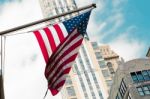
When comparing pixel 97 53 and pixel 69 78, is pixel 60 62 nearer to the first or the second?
pixel 69 78

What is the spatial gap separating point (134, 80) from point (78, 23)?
41039mm

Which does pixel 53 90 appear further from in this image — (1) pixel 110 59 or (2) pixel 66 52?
(1) pixel 110 59

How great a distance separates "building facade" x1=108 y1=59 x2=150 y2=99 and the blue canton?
39262 millimetres

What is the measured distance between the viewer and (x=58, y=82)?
13.9 m

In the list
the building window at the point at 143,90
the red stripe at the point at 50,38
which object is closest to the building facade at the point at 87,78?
the building window at the point at 143,90

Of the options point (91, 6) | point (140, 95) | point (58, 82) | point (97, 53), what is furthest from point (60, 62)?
point (97, 53)

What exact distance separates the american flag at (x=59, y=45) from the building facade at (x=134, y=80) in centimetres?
3931

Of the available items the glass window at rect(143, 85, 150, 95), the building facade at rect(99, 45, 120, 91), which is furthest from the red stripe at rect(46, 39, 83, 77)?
the building facade at rect(99, 45, 120, 91)

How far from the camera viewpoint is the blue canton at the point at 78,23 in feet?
47.0

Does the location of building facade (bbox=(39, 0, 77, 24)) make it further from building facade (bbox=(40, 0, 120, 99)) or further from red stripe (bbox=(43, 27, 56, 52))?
red stripe (bbox=(43, 27, 56, 52))

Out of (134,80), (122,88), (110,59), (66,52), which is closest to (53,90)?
(66,52)

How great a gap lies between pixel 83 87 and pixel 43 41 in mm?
130285

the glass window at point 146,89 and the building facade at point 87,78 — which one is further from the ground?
the building facade at point 87,78

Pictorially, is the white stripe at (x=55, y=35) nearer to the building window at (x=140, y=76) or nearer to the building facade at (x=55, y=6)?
the building window at (x=140, y=76)
